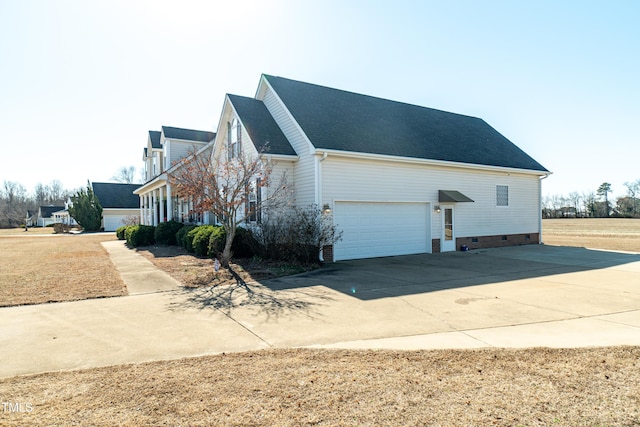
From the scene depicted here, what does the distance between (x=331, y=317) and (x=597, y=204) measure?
76.8 meters

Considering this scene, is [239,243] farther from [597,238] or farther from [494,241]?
[597,238]

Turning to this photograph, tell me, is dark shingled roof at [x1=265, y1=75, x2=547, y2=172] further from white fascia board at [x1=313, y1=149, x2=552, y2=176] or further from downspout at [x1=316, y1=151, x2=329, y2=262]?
downspout at [x1=316, y1=151, x2=329, y2=262]

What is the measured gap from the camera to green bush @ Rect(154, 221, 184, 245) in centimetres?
2003

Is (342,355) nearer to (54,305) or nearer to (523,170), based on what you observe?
(54,305)

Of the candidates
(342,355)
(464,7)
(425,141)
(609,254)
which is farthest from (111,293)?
(609,254)

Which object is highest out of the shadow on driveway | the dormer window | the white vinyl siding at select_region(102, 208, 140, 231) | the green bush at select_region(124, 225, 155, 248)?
the dormer window

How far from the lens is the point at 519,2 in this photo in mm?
11281

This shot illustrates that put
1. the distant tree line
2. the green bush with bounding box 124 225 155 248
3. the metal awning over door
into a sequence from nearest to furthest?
the metal awning over door < the green bush with bounding box 124 225 155 248 < the distant tree line

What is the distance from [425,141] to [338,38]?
703cm

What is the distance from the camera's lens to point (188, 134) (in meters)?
25.1

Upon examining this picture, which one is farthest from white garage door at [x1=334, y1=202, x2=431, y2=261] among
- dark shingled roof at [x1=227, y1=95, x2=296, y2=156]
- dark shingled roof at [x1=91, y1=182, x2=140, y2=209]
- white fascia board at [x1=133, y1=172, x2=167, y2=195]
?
dark shingled roof at [x1=91, y1=182, x2=140, y2=209]

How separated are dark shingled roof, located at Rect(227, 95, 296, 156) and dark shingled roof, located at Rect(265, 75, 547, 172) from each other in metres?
1.12

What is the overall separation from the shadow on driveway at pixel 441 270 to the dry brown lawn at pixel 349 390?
3.84 metres

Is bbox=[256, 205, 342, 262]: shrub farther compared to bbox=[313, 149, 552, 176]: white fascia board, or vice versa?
bbox=[313, 149, 552, 176]: white fascia board
